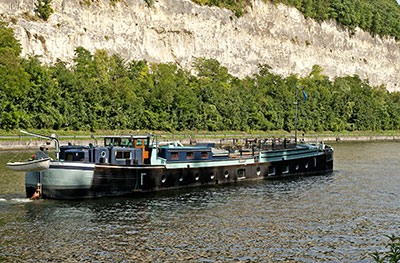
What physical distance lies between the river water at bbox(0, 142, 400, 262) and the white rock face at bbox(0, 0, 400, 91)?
74787mm

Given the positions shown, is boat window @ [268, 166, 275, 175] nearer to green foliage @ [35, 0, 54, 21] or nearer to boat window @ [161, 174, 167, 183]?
boat window @ [161, 174, 167, 183]

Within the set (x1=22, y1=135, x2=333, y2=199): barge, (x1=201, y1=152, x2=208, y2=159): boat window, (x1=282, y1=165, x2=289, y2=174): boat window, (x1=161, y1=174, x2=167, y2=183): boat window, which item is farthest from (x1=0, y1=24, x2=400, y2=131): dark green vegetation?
(x1=161, y1=174, x2=167, y2=183): boat window

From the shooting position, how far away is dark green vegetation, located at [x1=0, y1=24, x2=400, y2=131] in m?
93.2

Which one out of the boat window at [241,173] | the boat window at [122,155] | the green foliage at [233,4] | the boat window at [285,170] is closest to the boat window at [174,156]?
the boat window at [122,155]

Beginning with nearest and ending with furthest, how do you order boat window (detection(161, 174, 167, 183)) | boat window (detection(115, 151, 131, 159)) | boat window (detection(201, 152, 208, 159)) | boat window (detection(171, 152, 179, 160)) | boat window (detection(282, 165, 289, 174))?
boat window (detection(115, 151, 131, 159)), boat window (detection(161, 174, 167, 183)), boat window (detection(171, 152, 179, 160)), boat window (detection(201, 152, 208, 159)), boat window (detection(282, 165, 289, 174))

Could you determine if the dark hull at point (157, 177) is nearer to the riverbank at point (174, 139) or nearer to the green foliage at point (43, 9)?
the riverbank at point (174, 139)

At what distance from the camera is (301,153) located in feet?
194

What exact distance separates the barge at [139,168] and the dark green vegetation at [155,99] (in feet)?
169

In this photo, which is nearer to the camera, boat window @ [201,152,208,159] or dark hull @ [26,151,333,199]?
dark hull @ [26,151,333,199]

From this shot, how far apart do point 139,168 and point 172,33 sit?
367ft

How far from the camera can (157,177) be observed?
4225 centimetres

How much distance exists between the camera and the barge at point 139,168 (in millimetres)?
37478

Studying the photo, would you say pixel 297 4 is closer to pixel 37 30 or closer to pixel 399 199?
pixel 37 30

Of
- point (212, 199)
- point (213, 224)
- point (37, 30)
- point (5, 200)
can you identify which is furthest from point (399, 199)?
point (37, 30)
